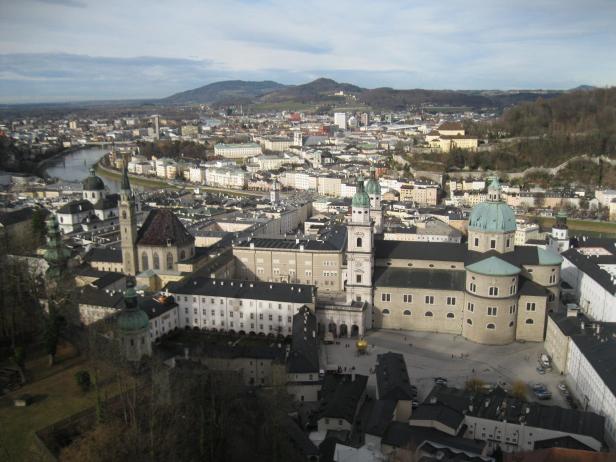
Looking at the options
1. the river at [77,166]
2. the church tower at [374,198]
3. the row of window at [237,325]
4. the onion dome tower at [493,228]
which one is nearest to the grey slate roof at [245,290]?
the row of window at [237,325]

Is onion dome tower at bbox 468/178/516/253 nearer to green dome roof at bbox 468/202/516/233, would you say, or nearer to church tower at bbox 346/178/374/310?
green dome roof at bbox 468/202/516/233

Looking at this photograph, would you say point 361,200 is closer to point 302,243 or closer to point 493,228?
point 493,228

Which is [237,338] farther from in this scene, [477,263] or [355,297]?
[477,263]

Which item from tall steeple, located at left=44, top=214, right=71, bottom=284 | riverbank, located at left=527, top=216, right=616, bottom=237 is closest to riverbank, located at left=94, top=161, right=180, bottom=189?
riverbank, located at left=527, top=216, right=616, bottom=237

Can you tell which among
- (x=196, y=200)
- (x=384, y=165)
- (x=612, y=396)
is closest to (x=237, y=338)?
(x=612, y=396)

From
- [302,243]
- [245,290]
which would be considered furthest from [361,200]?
[302,243]

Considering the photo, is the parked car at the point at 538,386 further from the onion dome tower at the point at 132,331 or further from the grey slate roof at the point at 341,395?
the onion dome tower at the point at 132,331

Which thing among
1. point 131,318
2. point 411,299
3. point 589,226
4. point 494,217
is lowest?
point 589,226

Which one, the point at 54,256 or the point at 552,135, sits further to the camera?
the point at 552,135
